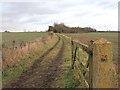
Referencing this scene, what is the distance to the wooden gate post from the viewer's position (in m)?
4.36

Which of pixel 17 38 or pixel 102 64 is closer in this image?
pixel 102 64

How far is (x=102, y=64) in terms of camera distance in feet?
14.4

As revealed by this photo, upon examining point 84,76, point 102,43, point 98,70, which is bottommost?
point 84,76

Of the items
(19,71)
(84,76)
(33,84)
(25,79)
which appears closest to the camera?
(84,76)

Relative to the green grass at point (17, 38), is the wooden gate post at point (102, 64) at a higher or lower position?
higher

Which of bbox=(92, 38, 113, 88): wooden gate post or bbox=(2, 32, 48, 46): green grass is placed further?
bbox=(2, 32, 48, 46): green grass

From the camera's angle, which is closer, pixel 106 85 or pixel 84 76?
pixel 106 85

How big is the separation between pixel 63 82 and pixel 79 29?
14513cm

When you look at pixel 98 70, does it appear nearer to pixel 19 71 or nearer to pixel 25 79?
pixel 25 79

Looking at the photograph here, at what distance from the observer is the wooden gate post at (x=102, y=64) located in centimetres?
436

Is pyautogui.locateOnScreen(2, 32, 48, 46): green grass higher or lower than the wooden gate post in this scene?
lower

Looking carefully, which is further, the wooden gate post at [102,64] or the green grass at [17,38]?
the green grass at [17,38]

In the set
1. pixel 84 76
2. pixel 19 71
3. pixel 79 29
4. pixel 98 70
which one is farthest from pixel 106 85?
pixel 79 29

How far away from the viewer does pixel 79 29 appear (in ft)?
506
